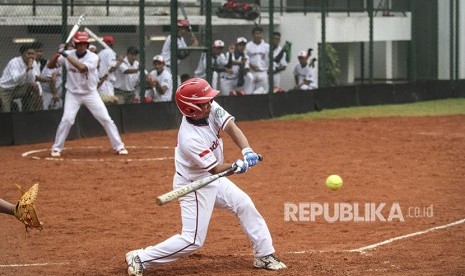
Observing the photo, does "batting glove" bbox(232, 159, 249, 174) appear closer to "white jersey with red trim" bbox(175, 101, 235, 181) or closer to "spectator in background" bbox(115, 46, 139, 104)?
"white jersey with red trim" bbox(175, 101, 235, 181)

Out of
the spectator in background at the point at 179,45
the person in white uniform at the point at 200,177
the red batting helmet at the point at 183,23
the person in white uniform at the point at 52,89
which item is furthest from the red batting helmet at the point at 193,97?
the red batting helmet at the point at 183,23

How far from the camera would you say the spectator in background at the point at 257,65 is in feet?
79.4

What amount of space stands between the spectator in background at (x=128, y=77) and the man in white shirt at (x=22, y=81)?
2.35m

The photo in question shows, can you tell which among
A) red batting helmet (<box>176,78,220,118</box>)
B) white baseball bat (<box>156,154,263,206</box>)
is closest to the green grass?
red batting helmet (<box>176,78,220,118</box>)

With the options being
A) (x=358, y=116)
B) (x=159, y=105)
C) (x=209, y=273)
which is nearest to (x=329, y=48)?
(x=358, y=116)

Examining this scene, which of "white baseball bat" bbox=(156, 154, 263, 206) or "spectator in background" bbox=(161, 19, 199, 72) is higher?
"spectator in background" bbox=(161, 19, 199, 72)

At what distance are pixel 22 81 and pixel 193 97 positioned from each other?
38.3 ft

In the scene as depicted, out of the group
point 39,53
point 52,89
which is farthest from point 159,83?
point 39,53

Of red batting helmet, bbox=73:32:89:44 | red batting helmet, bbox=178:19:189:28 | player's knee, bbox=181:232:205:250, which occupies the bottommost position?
player's knee, bbox=181:232:205:250

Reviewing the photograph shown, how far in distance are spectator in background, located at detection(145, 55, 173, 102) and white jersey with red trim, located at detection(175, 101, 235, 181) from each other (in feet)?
42.9

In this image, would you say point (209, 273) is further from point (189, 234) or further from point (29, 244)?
point (29, 244)

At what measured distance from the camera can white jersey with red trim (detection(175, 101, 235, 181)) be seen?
8.02 metres
